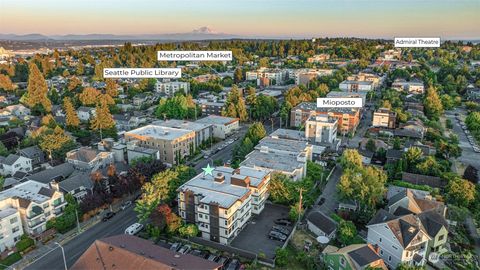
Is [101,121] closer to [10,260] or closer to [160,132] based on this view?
[160,132]

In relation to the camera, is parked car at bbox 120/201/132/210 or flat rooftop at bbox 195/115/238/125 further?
flat rooftop at bbox 195/115/238/125

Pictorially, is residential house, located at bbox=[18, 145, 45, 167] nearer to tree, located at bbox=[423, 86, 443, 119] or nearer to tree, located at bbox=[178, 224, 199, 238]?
tree, located at bbox=[178, 224, 199, 238]

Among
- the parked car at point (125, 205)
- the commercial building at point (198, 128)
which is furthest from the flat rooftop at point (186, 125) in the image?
the parked car at point (125, 205)

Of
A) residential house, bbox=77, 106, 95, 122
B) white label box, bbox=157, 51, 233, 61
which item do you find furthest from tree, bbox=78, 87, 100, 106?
white label box, bbox=157, 51, 233, 61

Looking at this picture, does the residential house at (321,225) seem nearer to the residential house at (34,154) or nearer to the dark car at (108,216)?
the dark car at (108,216)

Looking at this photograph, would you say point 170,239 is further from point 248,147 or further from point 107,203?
point 248,147

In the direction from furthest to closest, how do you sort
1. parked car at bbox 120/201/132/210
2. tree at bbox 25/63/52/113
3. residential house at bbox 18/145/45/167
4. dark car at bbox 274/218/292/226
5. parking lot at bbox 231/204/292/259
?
tree at bbox 25/63/52/113 → residential house at bbox 18/145/45/167 → parked car at bbox 120/201/132/210 → dark car at bbox 274/218/292/226 → parking lot at bbox 231/204/292/259

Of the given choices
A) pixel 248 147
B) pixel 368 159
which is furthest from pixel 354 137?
pixel 248 147
